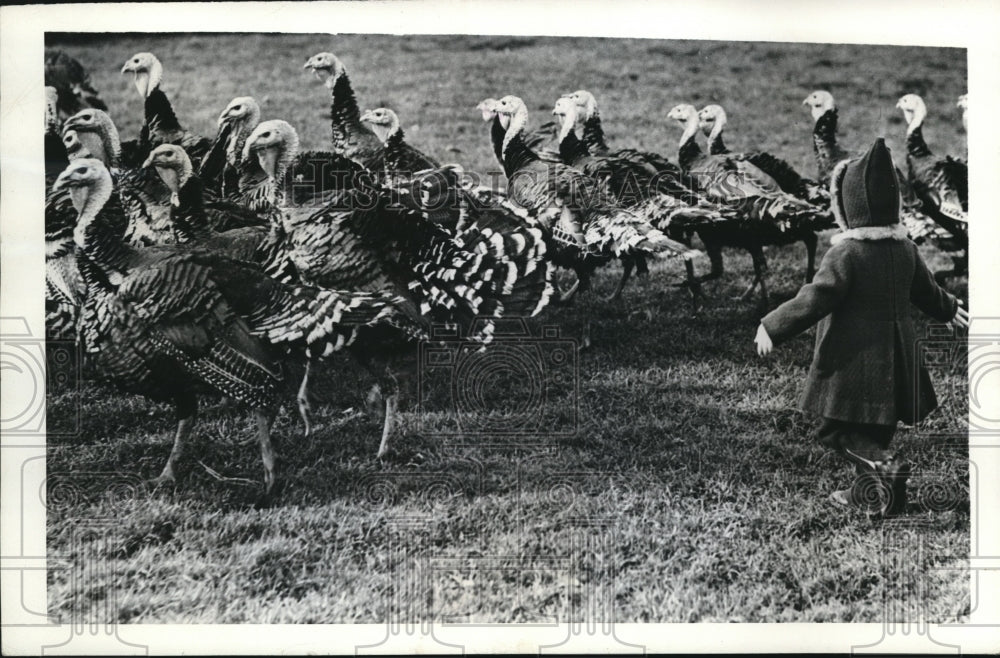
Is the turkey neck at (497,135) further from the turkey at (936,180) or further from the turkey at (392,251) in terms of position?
the turkey at (936,180)

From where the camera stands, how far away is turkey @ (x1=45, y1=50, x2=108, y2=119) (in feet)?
12.7

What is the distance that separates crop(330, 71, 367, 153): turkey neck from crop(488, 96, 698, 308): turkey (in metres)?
0.60

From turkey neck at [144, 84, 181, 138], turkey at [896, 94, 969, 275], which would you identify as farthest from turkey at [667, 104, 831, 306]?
turkey neck at [144, 84, 181, 138]

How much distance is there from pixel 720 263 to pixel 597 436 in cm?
104

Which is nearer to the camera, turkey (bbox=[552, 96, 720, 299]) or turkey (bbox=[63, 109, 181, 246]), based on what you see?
turkey (bbox=[63, 109, 181, 246])

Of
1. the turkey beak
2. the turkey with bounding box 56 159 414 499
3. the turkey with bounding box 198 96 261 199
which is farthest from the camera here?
the turkey with bounding box 198 96 261 199

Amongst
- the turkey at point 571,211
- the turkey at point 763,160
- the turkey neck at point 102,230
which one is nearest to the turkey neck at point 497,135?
the turkey at point 571,211

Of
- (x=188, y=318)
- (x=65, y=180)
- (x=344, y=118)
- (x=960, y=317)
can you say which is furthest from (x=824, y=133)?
(x=65, y=180)

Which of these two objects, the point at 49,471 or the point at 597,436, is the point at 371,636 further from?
the point at 49,471

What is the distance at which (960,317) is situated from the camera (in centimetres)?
418

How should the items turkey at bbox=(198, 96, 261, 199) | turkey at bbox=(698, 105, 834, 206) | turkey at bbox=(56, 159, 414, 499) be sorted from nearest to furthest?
turkey at bbox=(56, 159, 414, 499) → turkey at bbox=(198, 96, 261, 199) → turkey at bbox=(698, 105, 834, 206)

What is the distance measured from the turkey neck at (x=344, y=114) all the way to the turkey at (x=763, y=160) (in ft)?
5.44

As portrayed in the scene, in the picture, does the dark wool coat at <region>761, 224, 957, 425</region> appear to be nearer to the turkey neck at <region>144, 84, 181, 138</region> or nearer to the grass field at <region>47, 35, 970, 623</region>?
the grass field at <region>47, 35, 970, 623</region>

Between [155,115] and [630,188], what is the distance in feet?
7.30
